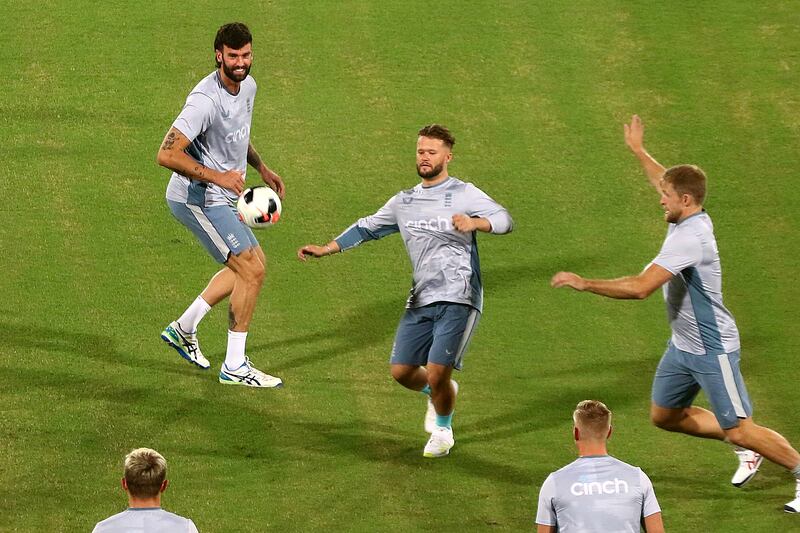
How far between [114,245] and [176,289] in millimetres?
1168

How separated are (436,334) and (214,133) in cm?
246

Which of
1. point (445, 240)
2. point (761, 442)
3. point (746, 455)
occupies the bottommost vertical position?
point (746, 455)

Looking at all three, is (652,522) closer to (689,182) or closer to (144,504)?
(144,504)

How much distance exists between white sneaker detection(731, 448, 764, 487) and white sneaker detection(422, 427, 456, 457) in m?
1.91

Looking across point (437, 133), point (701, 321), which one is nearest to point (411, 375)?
point (437, 133)

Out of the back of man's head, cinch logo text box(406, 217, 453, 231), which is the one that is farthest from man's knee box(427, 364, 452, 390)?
the back of man's head

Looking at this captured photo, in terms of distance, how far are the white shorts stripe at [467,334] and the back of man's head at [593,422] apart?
8.61 ft

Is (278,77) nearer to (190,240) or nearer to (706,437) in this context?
(190,240)

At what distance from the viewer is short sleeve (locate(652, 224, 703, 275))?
8.32 m

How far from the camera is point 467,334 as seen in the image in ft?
30.4

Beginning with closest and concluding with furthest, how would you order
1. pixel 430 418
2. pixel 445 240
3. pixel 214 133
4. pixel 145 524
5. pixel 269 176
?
pixel 145 524 → pixel 445 240 → pixel 430 418 → pixel 214 133 → pixel 269 176

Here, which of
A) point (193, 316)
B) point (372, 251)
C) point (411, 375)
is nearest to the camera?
point (411, 375)

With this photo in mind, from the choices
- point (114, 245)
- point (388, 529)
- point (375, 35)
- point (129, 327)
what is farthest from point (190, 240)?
point (388, 529)

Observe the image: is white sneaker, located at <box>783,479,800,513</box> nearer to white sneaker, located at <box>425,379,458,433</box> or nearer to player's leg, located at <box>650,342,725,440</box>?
player's leg, located at <box>650,342,725,440</box>
